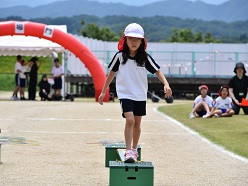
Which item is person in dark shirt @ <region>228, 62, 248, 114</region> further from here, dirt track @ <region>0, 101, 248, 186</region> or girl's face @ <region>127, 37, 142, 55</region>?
girl's face @ <region>127, 37, 142, 55</region>

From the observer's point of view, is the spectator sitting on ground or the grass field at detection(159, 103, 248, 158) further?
the spectator sitting on ground

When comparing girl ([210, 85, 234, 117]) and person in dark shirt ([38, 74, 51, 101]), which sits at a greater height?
girl ([210, 85, 234, 117])

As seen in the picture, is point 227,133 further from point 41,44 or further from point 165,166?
point 41,44

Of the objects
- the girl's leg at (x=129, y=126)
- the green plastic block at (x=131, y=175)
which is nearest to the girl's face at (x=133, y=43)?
the girl's leg at (x=129, y=126)

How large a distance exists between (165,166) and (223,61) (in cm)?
2906

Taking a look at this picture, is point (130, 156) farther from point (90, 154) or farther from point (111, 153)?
point (90, 154)

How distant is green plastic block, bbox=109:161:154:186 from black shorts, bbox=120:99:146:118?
112 centimetres

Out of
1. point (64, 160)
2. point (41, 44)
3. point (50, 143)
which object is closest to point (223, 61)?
point (41, 44)

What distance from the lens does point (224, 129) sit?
54.1 ft

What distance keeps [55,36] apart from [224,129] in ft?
49.2

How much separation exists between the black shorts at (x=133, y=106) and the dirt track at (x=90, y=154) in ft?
2.64

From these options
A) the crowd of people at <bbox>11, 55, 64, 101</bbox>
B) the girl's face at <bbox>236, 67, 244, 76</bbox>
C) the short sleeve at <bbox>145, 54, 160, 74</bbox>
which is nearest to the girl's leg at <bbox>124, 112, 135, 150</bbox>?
the short sleeve at <bbox>145, 54, 160, 74</bbox>

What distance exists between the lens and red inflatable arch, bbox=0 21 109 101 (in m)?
30.3

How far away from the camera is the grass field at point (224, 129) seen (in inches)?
509
